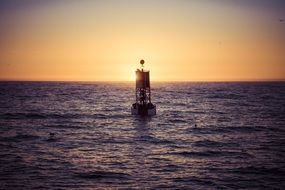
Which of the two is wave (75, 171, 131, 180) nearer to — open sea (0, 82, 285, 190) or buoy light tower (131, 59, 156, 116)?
open sea (0, 82, 285, 190)

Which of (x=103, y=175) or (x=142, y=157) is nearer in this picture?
(x=103, y=175)

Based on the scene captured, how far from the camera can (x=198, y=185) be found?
22000 mm

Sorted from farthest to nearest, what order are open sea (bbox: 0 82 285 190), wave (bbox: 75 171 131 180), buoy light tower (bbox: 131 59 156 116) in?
buoy light tower (bbox: 131 59 156 116) < wave (bbox: 75 171 131 180) < open sea (bbox: 0 82 285 190)

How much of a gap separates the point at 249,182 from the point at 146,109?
3595 centimetres

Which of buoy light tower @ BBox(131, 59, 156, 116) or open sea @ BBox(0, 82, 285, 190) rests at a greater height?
buoy light tower @ BBox(131, 59, 156, 116)

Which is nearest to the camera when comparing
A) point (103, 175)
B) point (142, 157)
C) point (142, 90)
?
point (103, 175)

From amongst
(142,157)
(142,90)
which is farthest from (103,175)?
(142,90)

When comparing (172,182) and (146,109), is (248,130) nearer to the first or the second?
(146,109)

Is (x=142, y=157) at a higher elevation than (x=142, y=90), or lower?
lower

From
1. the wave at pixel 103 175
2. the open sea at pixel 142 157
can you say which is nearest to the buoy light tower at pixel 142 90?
the open sea at pixel 142 157

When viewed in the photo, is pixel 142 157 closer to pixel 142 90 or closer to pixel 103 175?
pixel 103 175

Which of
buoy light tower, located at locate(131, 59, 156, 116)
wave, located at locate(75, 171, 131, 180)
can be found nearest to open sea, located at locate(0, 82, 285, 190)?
wave, located at locate(75, 171, 131, 180)

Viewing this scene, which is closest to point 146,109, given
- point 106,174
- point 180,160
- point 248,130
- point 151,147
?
point 248,130

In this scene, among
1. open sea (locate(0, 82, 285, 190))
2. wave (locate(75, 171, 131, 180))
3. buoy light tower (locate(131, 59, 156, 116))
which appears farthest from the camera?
buoy light tower (locate(131, 59, 156, 116))
